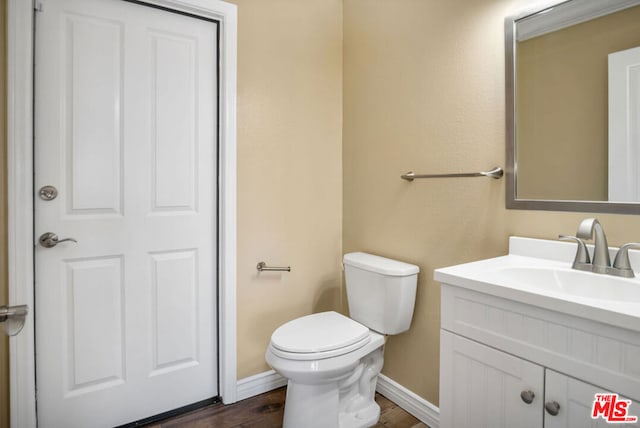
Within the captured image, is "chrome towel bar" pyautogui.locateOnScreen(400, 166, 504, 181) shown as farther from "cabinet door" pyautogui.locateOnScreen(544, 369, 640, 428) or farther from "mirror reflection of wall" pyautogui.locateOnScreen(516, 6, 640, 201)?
"cabinet door" pyautogui.locateOnScreen(544, 369, 640, 428)

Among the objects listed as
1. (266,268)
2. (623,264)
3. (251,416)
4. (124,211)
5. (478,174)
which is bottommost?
(251,416)

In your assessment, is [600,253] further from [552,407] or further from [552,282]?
[552,407]

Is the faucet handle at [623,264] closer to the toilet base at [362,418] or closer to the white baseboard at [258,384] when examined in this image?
the toilet base at [362,418]

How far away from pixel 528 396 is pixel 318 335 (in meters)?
0.83

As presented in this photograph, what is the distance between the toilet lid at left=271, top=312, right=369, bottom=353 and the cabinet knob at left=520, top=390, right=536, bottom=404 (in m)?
0.70

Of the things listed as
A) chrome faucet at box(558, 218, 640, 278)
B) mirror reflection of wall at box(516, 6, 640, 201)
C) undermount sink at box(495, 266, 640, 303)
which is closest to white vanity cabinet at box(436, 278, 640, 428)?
undermount sink at box(495, 266, 640, 303)

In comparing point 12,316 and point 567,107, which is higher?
point 567,107

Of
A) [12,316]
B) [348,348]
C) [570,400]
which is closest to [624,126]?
[570,400]

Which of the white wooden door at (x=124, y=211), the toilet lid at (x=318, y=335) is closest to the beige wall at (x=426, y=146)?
the toilet lid at (x=318, y=335)

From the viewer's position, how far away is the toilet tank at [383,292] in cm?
171

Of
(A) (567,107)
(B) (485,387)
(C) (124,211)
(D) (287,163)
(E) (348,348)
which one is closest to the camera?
(B) (485,387)

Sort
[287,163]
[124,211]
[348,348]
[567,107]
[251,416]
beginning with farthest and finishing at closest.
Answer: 1. [287,163]
2. [251,416]
3. [124,211]
4. [348,348]
5. [567,107]

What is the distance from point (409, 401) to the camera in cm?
186

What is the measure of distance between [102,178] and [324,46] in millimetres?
1382
